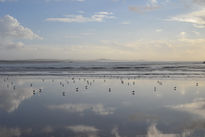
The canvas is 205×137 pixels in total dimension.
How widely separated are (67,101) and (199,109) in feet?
36.3

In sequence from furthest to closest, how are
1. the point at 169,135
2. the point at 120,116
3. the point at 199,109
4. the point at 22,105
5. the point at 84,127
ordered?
the point at 22,105 → the point at 199,109 → the point at 120,116 → the point at 84,127 → the point at 169,135

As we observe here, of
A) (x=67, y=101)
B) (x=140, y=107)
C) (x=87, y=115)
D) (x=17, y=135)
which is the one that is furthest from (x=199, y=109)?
(x=17, y=135)

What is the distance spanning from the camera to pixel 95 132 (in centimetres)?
1214

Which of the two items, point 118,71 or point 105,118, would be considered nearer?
point 105,118

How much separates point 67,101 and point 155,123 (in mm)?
9902

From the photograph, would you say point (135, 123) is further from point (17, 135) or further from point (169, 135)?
point (17, 135)

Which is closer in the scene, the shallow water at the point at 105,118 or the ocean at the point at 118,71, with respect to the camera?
the shallow water at the point at 105,118

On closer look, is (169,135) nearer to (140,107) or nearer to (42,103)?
(140,107)

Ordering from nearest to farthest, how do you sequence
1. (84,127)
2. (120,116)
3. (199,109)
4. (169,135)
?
(169,135), (84,127), (120,116), (199,109)

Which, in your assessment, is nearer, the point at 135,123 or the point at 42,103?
the point at 135,123

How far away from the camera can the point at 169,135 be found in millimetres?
11633

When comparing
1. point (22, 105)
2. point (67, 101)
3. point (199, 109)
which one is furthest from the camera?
point (67, 101)

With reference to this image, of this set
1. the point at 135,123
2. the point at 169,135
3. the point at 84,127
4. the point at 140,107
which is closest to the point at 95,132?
the point at 84,127

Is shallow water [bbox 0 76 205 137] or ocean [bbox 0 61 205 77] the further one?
ocean [bbox 0 61 205 77]
